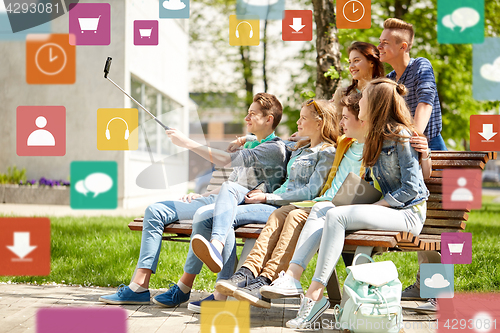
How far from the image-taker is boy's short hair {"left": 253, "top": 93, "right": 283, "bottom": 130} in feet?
12.3

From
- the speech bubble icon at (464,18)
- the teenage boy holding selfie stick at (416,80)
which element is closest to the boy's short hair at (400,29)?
the teenage boy holding selfie stick at (416,80)

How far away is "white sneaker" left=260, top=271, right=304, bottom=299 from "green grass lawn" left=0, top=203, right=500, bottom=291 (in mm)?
1376

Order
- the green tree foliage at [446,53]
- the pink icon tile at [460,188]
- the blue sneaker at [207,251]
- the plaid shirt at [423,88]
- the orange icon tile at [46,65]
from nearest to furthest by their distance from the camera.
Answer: the blue sneaker at [207,251] < the pink icon tile at [460,188] < the plaid shirt at [423,88] < the orange icon tile at [46,65] < the green tree foliage at [446,53]

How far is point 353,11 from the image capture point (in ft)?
16.3

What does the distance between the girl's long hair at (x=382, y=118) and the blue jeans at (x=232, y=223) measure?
79cm

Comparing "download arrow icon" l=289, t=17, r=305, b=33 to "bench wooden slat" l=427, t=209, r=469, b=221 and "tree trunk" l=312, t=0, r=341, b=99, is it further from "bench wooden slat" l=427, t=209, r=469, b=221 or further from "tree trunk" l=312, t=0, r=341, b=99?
"bench wooden slat" l=427, t=209, r=469, b=221

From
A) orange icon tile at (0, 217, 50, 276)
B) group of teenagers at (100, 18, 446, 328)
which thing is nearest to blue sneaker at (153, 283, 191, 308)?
group of teenagers at (100, 18, 446, 328)

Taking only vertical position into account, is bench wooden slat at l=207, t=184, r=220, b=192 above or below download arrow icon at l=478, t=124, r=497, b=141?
below

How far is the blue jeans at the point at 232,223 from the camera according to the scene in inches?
132

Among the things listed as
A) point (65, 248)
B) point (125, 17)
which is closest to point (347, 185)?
point (65, 248)

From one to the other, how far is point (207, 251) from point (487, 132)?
2974mm

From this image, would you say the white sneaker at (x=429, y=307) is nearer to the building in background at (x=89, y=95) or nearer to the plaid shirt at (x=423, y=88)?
the plaid shirt at (x=423, y=88)

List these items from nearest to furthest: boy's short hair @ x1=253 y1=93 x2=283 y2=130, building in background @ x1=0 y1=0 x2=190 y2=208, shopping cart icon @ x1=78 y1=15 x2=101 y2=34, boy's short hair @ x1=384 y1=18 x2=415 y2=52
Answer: boy's short hair @ x1=384 y1=18 x2=415 y2=52 → boy's short hair @ x1=253 y1=93 x2=283 y2=130 → shopping cart icon @ x1=78 y1=15 x2=101 y2=34 → building in background @ x1=0 y1=0 x2=190 y2=208

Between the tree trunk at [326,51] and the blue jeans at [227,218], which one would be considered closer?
the blue jeans at [227,218]
